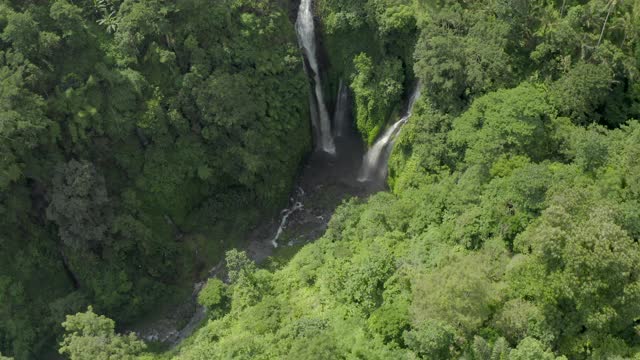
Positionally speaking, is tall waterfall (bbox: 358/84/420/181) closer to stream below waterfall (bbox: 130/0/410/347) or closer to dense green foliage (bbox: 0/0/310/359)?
stream below waterfall (bbox: 130/0/410/347)

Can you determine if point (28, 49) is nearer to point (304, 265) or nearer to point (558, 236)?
point (304, 265)

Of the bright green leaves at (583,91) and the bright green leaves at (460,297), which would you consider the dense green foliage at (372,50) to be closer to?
the bright green leaves at (583,91)

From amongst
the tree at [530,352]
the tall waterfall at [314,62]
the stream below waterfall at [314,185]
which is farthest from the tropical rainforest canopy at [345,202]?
the stream below waterfall at [314,185]

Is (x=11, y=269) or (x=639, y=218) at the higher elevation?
(x=11, y=269)

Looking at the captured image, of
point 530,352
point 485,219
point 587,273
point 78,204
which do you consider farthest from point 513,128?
point 78,204

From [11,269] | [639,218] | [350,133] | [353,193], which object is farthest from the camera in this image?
[350,133]

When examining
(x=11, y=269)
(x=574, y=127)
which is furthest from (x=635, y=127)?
(x=11, y=269)
